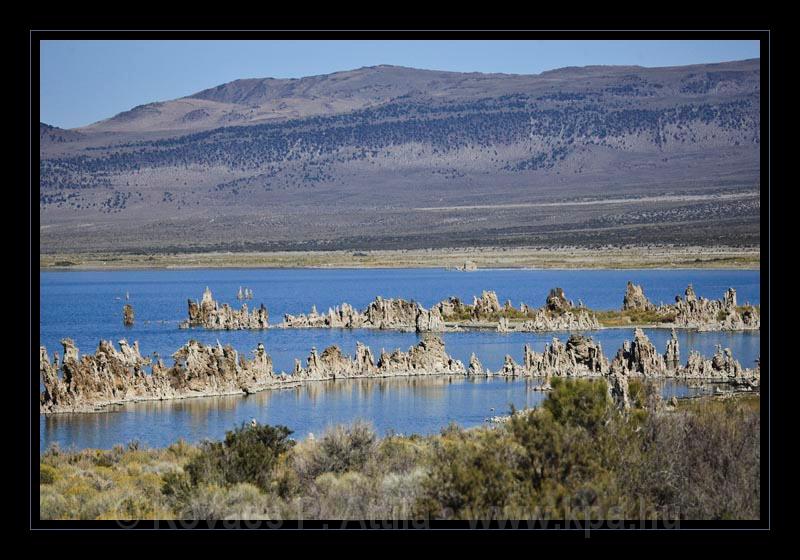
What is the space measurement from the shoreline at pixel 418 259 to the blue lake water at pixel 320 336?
757 mm

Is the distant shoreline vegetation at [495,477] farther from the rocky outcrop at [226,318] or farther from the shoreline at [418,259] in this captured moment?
the shoreline at [418,259]

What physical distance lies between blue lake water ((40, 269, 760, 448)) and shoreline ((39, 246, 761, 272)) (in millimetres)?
757

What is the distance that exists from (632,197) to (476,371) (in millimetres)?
67493

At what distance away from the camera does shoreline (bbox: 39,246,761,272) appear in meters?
70.0

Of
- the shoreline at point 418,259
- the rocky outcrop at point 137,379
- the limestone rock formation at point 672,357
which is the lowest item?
the rocky outcrop at point 137,379

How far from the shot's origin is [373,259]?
270ft

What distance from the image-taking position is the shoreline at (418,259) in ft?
230

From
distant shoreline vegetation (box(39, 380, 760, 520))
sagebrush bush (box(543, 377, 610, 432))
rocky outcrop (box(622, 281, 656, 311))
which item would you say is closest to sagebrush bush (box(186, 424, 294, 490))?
distant shoreline vegetation (box(39, 380, 760, 520))

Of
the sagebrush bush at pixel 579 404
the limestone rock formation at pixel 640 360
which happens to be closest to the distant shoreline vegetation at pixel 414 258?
the limestone rock formation at pixel 640 360

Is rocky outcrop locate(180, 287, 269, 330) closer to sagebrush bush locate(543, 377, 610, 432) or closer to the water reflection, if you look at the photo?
the water reflection
